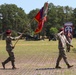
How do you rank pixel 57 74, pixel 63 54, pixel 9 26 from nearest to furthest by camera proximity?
pixel 57 74 < pixel 63 54 < pixel 9 26

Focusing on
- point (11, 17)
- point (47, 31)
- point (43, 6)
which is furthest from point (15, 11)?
point (43, 6)

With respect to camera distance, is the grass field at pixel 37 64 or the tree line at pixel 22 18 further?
the tree line at pixel 22 18

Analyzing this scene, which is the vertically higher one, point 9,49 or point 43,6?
point 43,6

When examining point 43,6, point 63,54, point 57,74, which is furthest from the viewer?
point 43,6

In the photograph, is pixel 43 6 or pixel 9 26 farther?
pixel 9 26

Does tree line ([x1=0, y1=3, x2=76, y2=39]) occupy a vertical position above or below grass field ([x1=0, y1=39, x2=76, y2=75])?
above

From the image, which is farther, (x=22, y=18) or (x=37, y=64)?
(x=22, y=18)

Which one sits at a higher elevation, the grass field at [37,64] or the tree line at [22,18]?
the tree line at [22,18]

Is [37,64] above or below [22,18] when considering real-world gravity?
below

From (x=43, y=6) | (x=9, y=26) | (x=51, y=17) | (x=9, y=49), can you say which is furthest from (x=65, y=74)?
(x=51, y=17)

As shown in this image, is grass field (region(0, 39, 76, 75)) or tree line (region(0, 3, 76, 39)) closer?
grass field (region(0, 39, 76, 75))

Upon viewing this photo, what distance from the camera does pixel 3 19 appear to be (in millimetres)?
123750

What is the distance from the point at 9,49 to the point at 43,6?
2990 mm

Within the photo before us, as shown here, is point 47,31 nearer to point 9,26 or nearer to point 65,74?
point 9,26
